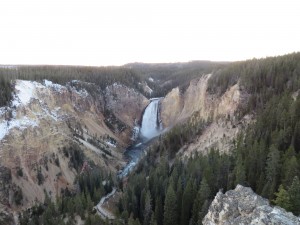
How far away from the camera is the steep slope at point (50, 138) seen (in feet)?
227

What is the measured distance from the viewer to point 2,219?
6006cm

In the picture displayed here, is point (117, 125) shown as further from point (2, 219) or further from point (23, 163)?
point (2, 219)

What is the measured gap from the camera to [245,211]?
22516 mm

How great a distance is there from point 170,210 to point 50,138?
136 ft

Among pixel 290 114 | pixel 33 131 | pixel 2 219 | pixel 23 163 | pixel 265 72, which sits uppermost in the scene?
pixel 265 72

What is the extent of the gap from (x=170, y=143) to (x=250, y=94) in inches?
829

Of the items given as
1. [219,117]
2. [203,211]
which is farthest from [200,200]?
[219,117]

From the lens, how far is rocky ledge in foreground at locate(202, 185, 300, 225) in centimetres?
2000

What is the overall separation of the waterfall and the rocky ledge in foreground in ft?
302

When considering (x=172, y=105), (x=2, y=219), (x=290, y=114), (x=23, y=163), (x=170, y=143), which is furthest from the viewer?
(x=172, y=105)

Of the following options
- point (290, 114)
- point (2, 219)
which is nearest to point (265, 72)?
point (290, 114)

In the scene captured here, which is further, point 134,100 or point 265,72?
point 134,100

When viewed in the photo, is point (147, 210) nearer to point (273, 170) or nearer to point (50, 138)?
point (273, 170)

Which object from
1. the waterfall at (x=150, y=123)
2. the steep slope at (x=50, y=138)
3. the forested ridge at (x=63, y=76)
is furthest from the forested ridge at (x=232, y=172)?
the waterfall at (x=150, y=123)
